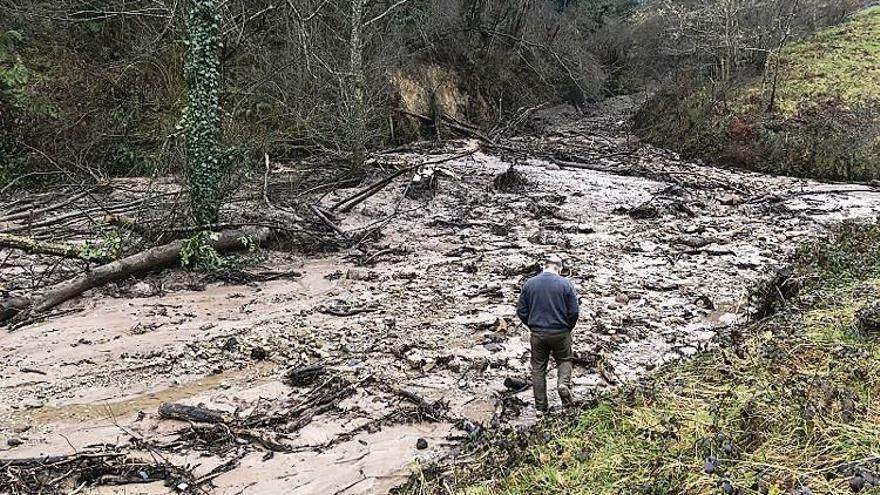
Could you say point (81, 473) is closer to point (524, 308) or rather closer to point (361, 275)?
point (524, 308)

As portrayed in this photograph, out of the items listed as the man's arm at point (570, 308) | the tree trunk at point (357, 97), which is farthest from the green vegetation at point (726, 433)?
the tree trunk at point (357, 97)

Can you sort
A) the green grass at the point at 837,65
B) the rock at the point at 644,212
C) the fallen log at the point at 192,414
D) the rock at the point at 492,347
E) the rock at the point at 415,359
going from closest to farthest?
1. the fallen log at the point at 192,414
2. the rock at the point at 415,359
3. the rock at the point at 492,347
4. the rock at the point at 644,212
5. the green grass at the point at 837,65

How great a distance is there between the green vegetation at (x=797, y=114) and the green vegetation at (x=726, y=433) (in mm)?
16971

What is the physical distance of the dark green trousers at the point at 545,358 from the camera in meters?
6.54

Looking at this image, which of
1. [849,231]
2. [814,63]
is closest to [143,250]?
[849,231]

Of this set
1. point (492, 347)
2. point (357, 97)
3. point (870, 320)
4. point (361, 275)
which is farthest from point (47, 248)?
point (870, 320)

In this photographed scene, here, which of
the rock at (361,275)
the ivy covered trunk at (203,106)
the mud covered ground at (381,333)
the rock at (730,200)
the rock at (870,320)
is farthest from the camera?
the rock at (730,200)

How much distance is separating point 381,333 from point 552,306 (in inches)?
125

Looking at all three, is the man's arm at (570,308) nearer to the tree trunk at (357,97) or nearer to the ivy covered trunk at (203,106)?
the ivy covered trunk at (203,106)

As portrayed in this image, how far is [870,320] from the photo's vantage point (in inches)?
226

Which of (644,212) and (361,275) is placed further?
(644,212)

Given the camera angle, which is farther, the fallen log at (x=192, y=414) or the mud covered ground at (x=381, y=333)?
the fallen log at (x=192, y=414)

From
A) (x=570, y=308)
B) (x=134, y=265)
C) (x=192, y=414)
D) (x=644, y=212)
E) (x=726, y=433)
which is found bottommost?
(x=192, y=414)

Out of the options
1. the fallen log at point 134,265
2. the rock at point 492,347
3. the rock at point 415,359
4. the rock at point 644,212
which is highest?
the fallen log at point 134,265
